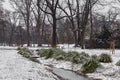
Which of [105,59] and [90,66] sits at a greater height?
[105,59]

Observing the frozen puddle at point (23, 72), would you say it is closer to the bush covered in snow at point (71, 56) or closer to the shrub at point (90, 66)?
the shrub at point (90, 66)

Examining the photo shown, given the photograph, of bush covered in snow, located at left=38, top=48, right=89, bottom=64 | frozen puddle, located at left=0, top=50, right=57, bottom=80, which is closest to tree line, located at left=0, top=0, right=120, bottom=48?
bush covered in snow, located at left=38, top=48, right=89, bottom=64

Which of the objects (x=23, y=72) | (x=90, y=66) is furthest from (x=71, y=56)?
Answer: (x=23, y=72)

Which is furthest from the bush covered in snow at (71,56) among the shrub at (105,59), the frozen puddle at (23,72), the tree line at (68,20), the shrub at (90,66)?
the tree line at (68,20)

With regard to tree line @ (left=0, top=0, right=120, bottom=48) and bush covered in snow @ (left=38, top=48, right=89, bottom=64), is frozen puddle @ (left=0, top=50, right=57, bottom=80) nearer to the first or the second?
bush covered in snow @ (left=38, top=48, right=89, bottom=64)

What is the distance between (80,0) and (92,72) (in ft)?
166

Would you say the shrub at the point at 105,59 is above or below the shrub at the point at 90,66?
above

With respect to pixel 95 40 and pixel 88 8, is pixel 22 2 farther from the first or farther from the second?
pixel 95 40

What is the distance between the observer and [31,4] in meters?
74.1

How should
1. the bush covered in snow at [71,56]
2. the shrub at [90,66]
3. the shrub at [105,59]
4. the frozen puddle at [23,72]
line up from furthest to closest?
1. the bush covered in snow at [71,56]
2. the shrub at [105,59]
3. the shrub at [90,66]
4. the frozen puddle at [23,72]

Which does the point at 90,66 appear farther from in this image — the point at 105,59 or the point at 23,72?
the point at 23,72

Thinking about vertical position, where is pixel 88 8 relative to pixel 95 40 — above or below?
above

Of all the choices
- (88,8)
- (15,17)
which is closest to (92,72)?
(88,8)

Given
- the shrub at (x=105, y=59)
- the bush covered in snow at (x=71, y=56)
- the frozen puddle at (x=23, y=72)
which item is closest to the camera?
the frozen puddle at (x=23, y=72)
